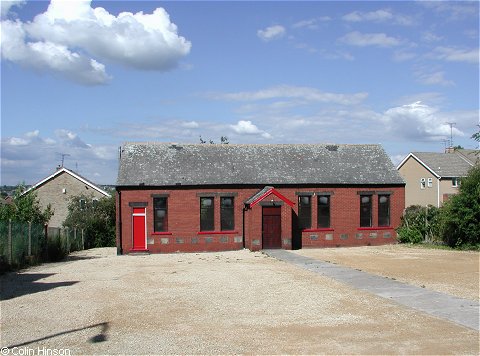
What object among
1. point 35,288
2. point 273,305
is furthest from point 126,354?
point 35,288

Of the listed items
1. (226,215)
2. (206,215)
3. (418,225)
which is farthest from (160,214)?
(418,225)

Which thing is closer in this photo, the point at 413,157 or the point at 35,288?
the point at 35,288

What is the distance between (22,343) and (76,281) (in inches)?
319

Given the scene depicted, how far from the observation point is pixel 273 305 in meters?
13.2

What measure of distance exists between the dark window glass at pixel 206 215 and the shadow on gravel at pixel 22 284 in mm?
12178

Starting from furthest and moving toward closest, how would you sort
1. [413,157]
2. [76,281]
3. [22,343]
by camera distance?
1. [413,157]
2. [76,281]
3. [22,343]

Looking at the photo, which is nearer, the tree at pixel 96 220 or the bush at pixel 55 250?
the bush at pixel 55 250

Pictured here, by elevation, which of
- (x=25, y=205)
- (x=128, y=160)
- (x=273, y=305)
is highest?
(x=128, y=160)

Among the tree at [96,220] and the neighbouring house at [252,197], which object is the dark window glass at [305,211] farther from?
the tree at [96,220]

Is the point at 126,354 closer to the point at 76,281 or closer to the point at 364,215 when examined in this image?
the point at 76,281

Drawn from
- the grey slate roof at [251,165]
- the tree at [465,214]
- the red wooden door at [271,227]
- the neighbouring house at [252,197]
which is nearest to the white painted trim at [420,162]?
the grey slate roof at [251,165]

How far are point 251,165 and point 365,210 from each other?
7.84 m

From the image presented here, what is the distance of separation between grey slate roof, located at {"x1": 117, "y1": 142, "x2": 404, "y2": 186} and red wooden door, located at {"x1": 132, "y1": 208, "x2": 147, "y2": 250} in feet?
5.66

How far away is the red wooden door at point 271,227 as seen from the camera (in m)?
→ 29.7
